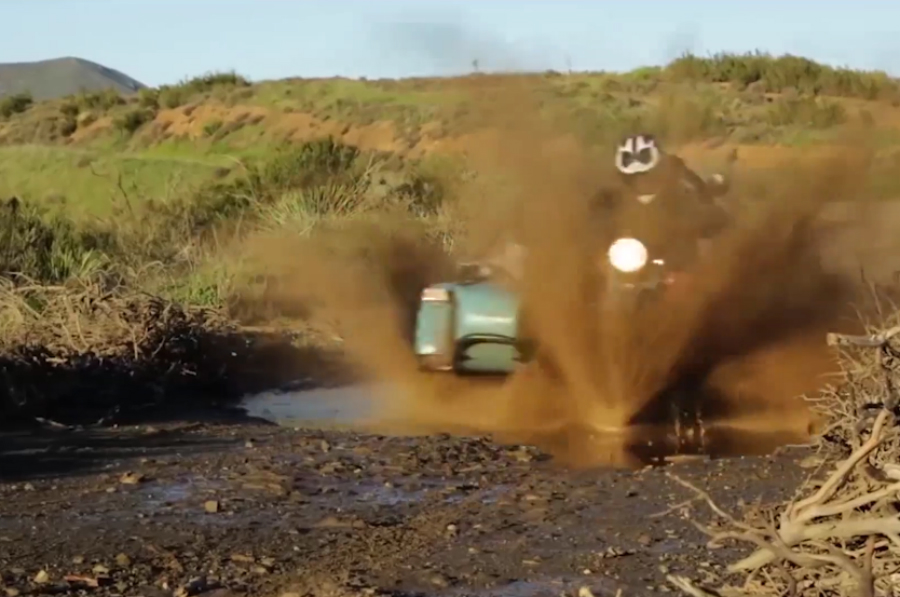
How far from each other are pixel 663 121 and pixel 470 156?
6592mm

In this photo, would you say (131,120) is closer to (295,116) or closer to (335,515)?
(295,116)

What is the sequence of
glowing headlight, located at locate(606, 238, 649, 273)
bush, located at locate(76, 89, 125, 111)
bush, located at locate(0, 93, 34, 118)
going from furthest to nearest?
bush, located at locate(0, 93, 34, 118) → bush, located at locate(76, 89, 125, 111) → glowing headlight, located at locate(606, 238, 649, 273)

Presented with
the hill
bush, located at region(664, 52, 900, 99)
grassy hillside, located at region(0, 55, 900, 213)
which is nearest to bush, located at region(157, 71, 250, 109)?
grassy hillside, located at region(0, 55, 900, 213)

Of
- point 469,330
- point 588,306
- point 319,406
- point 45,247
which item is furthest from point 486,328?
point 45,247

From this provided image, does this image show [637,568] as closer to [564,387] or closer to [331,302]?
[564,387]

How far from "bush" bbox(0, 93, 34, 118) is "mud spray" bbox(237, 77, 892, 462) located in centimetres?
6225

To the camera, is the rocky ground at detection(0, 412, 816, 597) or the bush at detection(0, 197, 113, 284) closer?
the rocky ground at detection(0, 412, 816, 597)

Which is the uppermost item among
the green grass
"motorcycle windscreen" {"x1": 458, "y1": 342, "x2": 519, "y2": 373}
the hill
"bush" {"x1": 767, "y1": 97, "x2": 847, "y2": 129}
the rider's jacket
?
the hill

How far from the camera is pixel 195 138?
6419 centimetres

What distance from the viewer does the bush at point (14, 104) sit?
75125 millimetres

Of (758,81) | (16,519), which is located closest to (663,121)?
(16,519)

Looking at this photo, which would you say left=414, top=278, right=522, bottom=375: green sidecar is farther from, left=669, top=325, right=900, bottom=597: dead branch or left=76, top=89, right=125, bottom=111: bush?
left=76, top=89, right=125, bottom=111: bush

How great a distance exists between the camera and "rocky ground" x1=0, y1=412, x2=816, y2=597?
23.2 feet

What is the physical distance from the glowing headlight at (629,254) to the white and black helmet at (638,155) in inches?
26.4
